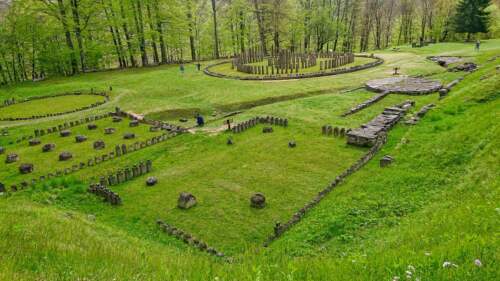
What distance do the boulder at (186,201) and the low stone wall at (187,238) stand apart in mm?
1225

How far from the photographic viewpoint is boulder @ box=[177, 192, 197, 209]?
1290 cm

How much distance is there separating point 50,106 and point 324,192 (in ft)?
88.7

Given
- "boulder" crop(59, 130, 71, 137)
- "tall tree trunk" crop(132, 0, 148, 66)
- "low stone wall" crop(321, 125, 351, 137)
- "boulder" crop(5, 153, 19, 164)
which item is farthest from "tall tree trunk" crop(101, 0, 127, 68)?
"low stone wall" crop(321, 125, 351, 137)

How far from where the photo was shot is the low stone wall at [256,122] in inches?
829

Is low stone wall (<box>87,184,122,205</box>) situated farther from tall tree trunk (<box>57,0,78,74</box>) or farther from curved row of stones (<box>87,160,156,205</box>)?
tall tree trunk (<box>57,0,78,74</box>)

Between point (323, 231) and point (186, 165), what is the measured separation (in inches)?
347

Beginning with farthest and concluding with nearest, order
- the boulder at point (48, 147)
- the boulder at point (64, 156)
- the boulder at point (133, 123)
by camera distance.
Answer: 1. the boulder at point (133, 123)
2. the boulder at point (48, 147)
3. the boulder at point (64, 156)

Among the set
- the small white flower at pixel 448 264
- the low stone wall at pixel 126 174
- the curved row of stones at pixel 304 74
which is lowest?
the low stone wall at pixel 126 174

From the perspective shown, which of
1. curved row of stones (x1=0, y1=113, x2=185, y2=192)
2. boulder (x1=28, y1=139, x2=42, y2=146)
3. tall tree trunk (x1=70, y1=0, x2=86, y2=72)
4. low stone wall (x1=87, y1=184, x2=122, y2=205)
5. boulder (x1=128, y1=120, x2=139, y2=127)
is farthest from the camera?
tall tree trunk (x1=70, y1=0, x2=86, y2=72)

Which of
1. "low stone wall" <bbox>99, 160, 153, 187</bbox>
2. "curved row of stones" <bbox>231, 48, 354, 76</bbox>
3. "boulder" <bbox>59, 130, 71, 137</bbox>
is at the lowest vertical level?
"low stone wall" <bbox>99, 160, 153, 187</bbox>

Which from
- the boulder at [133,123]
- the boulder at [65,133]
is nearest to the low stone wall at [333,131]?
the boulder at [133,123]

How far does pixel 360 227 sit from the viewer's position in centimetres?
1037

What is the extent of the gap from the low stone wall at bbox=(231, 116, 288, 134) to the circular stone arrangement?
11.3m

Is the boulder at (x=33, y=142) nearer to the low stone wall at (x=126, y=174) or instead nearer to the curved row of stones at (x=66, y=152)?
the curved row of stones at (x=66, y=152)
